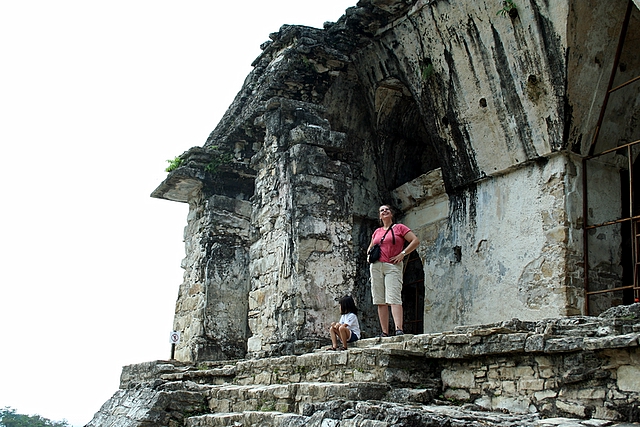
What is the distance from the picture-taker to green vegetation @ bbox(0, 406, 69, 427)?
85.7ft

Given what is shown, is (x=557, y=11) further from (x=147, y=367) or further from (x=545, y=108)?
(x=147, y=367)

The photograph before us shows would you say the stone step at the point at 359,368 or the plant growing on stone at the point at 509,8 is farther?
the plant growing on stone at the point at 509,8

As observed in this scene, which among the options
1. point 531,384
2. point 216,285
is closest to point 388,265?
point 531,384

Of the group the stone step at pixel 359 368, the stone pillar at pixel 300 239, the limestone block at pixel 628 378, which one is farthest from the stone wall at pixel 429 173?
the limestone block at pixel 628 378

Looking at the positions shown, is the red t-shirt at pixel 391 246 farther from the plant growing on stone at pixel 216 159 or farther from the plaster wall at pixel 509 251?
the plant growing on stone at pixel 216 159

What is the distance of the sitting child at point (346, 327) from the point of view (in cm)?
632

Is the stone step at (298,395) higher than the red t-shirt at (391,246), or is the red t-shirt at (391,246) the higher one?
the red t-shirt at (391,246)

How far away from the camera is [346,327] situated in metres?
6.37

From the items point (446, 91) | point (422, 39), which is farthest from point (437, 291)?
point (422, 39)

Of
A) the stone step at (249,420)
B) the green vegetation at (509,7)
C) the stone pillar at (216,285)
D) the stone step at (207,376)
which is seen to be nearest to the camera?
the stone step at (249,420)

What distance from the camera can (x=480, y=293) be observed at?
28.9 feet

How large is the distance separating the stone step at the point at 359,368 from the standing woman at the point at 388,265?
102 cm

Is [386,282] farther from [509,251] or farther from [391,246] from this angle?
[509,251]

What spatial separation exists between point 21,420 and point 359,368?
24.9 m
